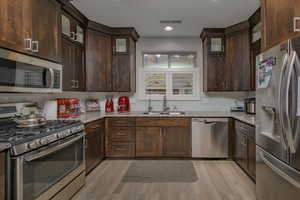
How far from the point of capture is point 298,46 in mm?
1610

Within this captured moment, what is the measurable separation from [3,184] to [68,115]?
1.89 metres

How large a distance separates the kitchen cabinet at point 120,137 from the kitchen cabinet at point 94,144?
154 mm

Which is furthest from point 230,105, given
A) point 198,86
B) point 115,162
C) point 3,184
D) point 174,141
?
point 3,184

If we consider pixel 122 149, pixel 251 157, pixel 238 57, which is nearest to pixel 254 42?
pixel 238 57

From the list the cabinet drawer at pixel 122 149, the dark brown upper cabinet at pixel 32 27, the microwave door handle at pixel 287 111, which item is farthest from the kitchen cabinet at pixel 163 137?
the microwave door handle at pixel 287 111

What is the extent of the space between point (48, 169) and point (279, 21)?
230 cm

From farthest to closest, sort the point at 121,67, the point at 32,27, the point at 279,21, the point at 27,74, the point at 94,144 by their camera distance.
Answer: the point at 121,67
the point at 94,144
the point at 32,27
the point at 27,74
the point at 279,21

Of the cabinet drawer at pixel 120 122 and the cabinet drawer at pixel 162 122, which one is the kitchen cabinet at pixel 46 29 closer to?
the cabinet drawer at pixel 120 122

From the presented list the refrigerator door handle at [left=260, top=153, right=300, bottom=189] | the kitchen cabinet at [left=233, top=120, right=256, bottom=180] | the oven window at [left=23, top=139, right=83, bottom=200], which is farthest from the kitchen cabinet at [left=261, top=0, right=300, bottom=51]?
the oven window at [left=23, top=139, right=83, bottom=200]

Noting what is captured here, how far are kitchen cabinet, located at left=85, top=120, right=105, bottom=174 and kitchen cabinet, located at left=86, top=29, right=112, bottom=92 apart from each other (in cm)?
73

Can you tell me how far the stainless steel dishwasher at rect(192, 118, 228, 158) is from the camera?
434 centimetres

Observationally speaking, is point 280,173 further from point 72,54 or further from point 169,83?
point 169,83

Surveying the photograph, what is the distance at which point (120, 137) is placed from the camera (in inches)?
176

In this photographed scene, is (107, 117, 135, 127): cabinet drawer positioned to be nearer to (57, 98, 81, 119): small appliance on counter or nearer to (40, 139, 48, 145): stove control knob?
(57, 98, 81, 119): small appliance on counter
